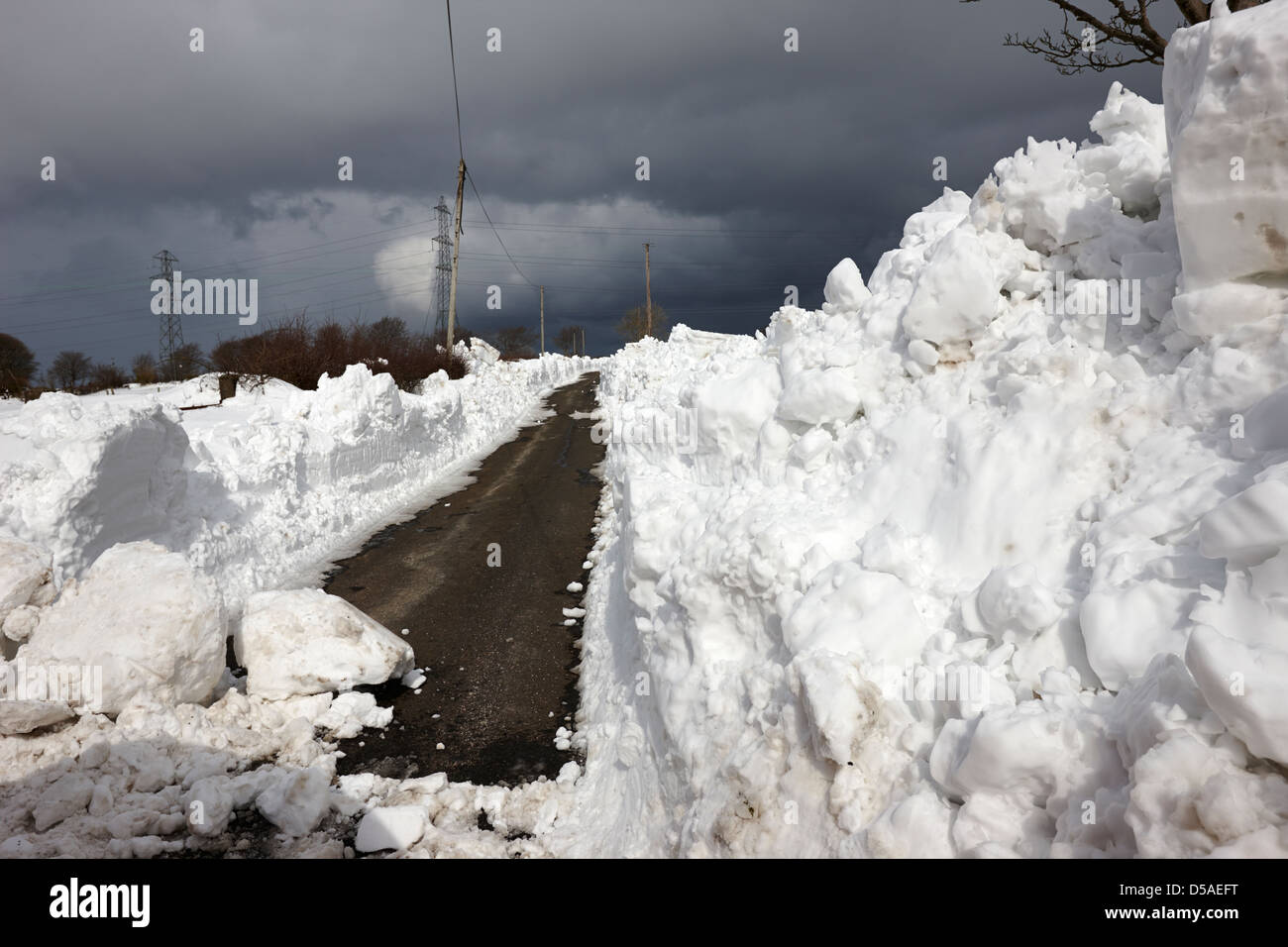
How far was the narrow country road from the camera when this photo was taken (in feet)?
18.5

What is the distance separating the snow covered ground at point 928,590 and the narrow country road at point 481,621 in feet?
1.24

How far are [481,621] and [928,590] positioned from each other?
5.82 meters

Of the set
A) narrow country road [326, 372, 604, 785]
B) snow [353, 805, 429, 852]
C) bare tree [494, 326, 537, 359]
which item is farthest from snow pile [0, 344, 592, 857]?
bare tree [494, 326, 537, 359]

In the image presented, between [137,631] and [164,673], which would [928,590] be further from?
[137,631]

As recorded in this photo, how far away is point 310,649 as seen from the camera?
6.15 metres

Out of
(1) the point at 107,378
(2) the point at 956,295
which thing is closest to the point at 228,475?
(2) the point at 956,295

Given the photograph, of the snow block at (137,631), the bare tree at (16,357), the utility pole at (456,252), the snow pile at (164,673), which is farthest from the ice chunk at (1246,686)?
the bare tree at (16,357)

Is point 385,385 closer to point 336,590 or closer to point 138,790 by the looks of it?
point 336,590

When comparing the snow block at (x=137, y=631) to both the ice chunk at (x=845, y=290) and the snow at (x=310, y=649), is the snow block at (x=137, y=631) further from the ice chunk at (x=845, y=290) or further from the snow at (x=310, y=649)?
the ice chunk at (x=845, y=290)

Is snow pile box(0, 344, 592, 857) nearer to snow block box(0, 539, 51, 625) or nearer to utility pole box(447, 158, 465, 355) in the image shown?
snow block box(0, 539, 51, 625)

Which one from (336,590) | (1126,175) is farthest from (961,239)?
(336,590)

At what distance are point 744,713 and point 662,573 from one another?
166 cm

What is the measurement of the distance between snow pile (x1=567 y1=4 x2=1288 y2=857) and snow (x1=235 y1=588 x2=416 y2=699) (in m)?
2.15
